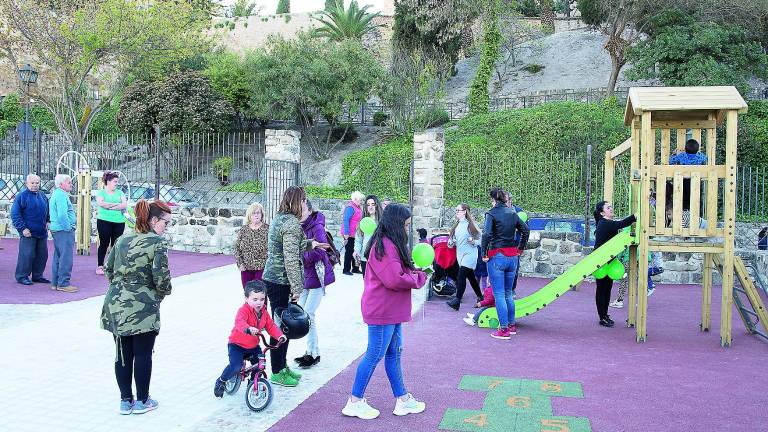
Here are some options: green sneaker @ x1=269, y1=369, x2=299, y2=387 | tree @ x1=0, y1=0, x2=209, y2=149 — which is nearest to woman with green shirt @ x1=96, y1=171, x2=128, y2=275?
green sneaker @ x1=269, y1=369, x2=299, y2=387

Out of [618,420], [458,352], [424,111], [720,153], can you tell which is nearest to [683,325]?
[458,352]

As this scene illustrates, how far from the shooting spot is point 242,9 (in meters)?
52.4

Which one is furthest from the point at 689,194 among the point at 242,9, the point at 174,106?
the point at 242,9

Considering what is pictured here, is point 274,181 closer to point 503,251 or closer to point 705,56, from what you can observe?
point 503,251

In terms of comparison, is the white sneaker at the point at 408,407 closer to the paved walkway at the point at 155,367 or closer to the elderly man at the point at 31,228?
the paved walkway at the point at 155,367

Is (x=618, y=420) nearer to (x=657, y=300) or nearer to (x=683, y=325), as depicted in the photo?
(x=683, y=325)

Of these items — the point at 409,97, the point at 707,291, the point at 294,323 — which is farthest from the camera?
the point at 409,97

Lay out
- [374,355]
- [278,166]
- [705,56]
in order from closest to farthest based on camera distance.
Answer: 1. [374,355]
2. [278,166]
3. [705,56]

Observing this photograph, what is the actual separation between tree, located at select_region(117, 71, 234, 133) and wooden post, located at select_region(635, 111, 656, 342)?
21.7 metres

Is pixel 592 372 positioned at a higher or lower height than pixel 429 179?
lower

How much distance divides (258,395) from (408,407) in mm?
1143

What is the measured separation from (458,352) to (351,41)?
946 inches

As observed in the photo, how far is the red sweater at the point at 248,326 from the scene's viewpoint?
18.4ft

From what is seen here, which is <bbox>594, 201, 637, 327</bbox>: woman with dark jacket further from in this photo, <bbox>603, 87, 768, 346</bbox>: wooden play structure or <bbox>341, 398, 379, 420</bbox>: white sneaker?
<bbox>341, 398, 379, 420</bbox>: white sneaker
